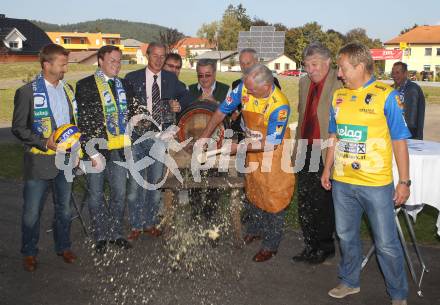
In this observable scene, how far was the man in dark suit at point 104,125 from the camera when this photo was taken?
18.0 ft

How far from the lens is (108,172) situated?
5.73 m

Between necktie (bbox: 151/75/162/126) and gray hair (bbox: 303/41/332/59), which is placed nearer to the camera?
gray hair (bbox: 303/41/332/59)

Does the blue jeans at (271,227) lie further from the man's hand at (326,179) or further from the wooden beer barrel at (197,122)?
the wooden beer barrel at (197,122)

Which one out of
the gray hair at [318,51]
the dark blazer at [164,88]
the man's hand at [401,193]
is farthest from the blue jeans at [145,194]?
the man's hand at [401,193]

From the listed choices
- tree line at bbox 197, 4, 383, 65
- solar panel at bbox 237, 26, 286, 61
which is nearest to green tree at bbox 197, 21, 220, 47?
tree line at bbox 197, 4, 383, 65

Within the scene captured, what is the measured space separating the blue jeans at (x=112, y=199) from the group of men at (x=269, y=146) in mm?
12

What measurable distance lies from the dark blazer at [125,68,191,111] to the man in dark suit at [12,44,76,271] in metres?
1.04

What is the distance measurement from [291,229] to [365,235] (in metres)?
1.00

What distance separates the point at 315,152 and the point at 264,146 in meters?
0.63

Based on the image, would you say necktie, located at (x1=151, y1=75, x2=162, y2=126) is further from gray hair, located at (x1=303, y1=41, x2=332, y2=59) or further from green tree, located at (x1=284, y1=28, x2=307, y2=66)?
green tree, located at (x1=284, y1=28, x2=307, y2=66)

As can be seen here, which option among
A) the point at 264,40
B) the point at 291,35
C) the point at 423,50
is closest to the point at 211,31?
the point at 291,35

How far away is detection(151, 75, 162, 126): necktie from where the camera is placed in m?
6.14

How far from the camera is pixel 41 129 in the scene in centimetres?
504

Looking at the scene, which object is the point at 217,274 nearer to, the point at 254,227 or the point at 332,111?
the point at 254,227
